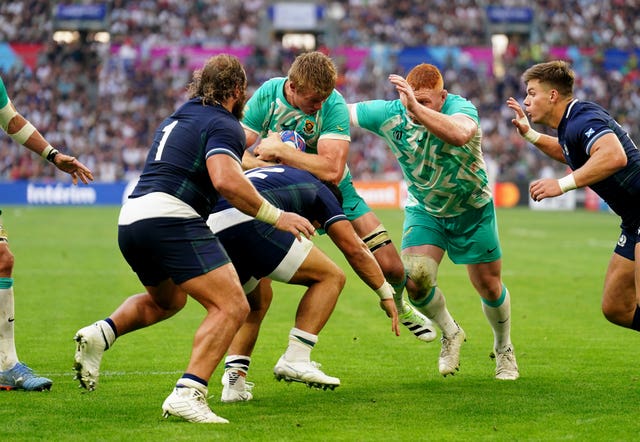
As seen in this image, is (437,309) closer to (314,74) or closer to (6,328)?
(314,74)

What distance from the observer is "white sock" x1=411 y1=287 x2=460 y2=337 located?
8.41 m

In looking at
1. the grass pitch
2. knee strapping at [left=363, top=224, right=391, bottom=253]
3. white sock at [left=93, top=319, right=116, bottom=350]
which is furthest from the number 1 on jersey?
knee strapping at [left=363, top=224, right=391, bottom=253]

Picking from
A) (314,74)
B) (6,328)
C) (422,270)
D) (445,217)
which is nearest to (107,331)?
(6,328)

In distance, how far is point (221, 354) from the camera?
6223 millimetres

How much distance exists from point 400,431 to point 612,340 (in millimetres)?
4855

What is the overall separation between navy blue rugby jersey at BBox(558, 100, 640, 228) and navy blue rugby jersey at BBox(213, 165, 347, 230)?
178cm

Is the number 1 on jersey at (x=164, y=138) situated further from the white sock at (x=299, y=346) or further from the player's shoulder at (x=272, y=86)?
the player's shoulder at (x=272, y=86)

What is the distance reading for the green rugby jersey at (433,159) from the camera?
8.34 metres

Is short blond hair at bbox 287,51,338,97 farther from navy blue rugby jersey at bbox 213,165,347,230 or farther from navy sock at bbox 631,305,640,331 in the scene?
navy sock at bbox 631,305,640,331

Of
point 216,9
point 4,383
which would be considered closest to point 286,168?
point 4,383

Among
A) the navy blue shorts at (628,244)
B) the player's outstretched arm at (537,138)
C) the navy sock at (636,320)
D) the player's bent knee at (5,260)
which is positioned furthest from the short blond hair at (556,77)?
the player's bent knee at (5,260)

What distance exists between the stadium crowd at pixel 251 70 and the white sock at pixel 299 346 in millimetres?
31893

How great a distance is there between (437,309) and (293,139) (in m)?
1.94

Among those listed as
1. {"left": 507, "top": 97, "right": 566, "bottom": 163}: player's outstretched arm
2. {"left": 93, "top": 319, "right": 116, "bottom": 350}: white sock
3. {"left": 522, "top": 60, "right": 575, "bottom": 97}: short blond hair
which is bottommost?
{"left": 93, "top": 319, "right": 116, "bottom": 350}: white sock
